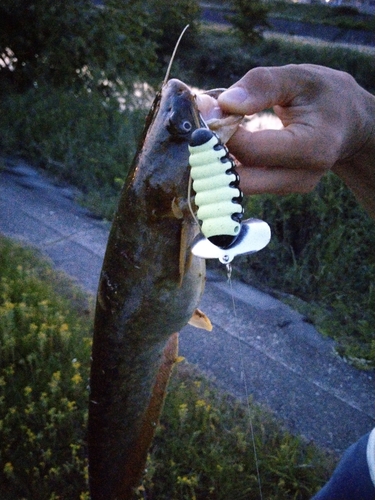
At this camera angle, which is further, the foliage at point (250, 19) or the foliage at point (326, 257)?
the foliage at point (250, 19)

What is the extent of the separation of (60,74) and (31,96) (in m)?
0.72

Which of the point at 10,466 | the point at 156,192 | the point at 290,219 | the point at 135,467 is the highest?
the point at 156,192

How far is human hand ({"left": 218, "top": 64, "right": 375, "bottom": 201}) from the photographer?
161 cm

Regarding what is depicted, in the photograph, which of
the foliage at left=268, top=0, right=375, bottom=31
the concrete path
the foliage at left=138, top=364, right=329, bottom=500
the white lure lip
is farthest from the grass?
the foliage at left=268, top=0, right=375, bottom=31

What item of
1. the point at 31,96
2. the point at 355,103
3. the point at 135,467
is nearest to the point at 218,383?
the point at 135,467

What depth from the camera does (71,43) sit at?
7.89 meters

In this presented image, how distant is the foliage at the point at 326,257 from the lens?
12.9 feet

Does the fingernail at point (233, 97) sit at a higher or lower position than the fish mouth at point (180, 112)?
higher

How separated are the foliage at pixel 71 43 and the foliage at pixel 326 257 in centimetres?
470

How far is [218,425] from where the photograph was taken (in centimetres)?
271

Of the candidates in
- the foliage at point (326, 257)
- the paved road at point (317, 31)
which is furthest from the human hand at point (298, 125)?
the paved road at point (317, 31)

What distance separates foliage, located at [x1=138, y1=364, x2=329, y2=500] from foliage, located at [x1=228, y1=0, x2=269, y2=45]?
56.7ft

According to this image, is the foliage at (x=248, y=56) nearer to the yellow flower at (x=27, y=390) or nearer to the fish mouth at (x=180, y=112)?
the yellow flower at (x=27, y=390)

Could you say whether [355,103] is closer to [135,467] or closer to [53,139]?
[135,467]
